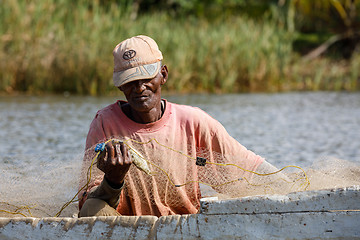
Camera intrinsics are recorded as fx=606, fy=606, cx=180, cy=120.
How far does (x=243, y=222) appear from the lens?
290 cm

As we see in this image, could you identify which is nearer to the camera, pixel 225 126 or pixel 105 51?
pixel 225 126

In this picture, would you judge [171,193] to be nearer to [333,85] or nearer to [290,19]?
[333,85]

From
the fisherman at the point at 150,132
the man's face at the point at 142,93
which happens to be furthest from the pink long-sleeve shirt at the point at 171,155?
the man's face at the point at 142,93

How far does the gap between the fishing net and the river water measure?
1 cm

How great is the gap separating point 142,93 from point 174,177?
51 cm

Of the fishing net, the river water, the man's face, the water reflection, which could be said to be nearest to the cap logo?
the man's face

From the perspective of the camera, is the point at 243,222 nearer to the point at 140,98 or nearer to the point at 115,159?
the point at 115,159

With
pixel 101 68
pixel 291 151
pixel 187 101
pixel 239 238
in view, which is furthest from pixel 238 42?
pixel 239 238

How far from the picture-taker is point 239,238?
9.59 feet

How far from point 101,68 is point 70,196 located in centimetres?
879

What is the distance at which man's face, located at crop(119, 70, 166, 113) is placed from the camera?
3.33 m

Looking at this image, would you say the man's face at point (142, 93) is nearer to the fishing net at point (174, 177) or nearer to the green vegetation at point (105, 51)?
the fishing net at point (174, 177)

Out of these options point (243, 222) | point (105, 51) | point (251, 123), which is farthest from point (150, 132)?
point (105, 51)

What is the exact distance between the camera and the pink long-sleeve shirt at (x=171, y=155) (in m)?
3.41
